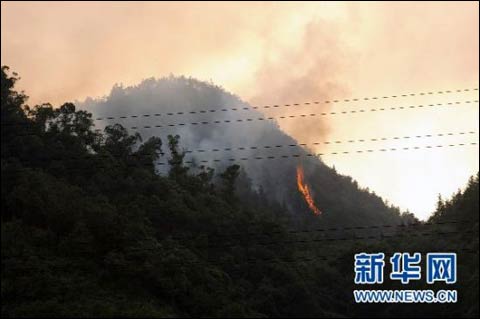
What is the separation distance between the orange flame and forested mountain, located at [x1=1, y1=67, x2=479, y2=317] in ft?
197

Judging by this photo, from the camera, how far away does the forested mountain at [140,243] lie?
160ft

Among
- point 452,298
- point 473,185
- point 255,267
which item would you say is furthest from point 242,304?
point 473,185

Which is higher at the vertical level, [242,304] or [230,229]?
[230,229]

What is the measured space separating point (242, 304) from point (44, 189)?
19044 millimetres

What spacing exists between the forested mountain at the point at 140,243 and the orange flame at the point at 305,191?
59955 millimetres

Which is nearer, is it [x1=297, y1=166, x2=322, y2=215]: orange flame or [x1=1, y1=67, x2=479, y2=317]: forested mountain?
[x1=1, y1=67, x2=479, y2=317]: forested mountain

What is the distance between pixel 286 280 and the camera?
219ft

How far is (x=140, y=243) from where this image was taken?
54250 mm

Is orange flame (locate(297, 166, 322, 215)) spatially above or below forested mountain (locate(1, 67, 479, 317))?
above

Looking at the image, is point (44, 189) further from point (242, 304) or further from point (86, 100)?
point (86, 100)

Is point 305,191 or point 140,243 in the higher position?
point 305,191

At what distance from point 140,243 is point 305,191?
118471 mm

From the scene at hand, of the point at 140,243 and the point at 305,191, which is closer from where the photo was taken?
the point at 140,243

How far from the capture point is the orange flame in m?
156
